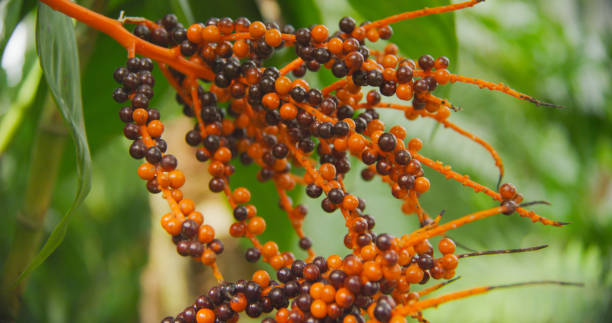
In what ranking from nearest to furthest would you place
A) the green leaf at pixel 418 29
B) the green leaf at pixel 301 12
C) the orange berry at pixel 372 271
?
the orange berry at pixel 372 271
the green leaf at pixel 418 29
the green leaf at pixel 301 12

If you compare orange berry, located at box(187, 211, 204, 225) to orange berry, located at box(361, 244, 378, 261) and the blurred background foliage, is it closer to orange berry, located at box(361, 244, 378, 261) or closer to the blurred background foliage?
orange berry, located at box(361, 244, 378, 261)

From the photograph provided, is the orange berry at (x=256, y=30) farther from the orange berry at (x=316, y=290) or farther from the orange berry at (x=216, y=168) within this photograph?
the orange berry at (x=316, y=290)

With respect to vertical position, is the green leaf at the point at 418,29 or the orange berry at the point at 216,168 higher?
the green leaf at the point at 418,29

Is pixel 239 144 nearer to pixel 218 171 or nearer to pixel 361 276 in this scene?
pixel 218 171

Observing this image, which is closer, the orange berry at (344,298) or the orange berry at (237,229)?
the orange berry at (344,298)

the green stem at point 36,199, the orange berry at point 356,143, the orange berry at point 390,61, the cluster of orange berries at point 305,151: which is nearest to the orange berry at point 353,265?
the cluster of orange berries at point 305,151

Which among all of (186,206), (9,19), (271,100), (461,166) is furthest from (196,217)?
(461,166)

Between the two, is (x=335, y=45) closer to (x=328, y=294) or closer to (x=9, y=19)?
(x=328, y=294)

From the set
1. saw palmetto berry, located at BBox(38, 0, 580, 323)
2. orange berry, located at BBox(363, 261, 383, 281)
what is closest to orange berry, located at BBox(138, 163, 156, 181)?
saw palmetto berry, located at BBox(38, 0, 580, 323)
